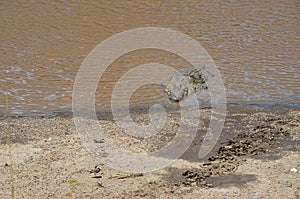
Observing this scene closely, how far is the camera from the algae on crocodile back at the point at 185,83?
634 centimetres

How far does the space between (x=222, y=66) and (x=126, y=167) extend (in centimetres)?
334

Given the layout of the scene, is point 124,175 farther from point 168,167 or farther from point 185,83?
point 185,83

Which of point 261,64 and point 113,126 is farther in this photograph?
point 261,64

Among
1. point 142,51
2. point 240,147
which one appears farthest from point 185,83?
point 142,51

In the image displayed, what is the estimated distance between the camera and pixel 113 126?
5578 mm

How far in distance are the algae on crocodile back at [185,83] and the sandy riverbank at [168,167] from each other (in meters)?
0.54

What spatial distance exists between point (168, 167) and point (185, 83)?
206 cm

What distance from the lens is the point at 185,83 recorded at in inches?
256

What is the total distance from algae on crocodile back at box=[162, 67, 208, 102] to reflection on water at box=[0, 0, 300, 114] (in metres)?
0.21

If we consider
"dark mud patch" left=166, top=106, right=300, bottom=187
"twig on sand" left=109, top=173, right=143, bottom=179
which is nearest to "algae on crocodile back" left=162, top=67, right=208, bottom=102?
"dark mud patch" left=166, top=106, right=300, bottom=187

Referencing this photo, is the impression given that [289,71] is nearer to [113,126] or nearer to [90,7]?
[113,126]

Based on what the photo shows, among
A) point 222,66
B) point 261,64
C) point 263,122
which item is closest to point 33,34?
point 222,66

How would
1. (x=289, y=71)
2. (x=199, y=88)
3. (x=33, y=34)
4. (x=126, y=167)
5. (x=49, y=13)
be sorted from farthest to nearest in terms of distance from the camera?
(x=49, y=13) → (x=33, y=34) → (x=289, y=71) → (x=199, y=88) → (x=126, y=167)

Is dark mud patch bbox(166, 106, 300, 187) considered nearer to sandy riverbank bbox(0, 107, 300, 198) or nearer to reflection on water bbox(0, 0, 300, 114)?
sandy riverbank bbox(0, 107, 300, 198)
